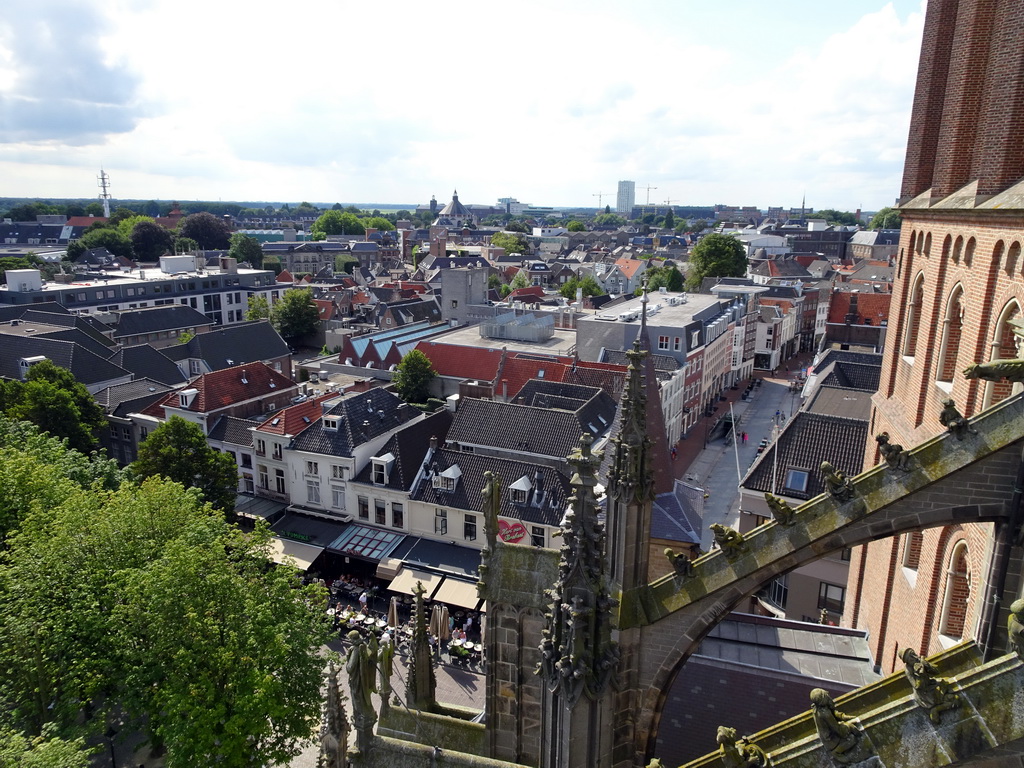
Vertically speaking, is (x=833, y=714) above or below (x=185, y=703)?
above

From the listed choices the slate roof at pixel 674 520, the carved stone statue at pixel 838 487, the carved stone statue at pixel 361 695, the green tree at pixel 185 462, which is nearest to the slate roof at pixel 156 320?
the green tree at pixel 185 462

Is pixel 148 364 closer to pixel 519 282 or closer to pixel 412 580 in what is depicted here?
pixel 412 580

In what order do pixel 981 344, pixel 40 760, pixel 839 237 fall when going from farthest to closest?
1. pixel 839 237
2. pixel 40 760
3. pixel 981 344

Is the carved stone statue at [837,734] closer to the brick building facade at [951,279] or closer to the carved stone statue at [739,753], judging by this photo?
the carved stone statue at [739,753]

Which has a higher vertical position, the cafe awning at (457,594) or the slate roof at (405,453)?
the slate roof at (405,453)

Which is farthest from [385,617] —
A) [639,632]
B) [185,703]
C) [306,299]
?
[306,299]

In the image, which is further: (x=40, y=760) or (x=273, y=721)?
(x=273, y=721)

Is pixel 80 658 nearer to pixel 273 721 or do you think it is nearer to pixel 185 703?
pixel 185 703
